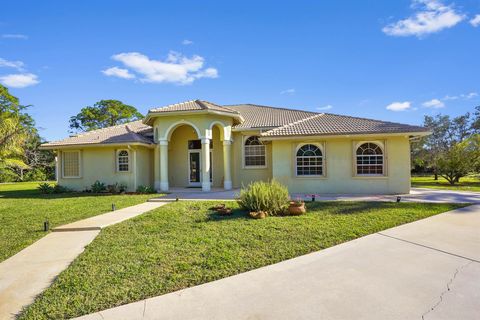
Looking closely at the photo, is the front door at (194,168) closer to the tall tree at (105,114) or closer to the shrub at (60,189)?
the shrub at (60,189)

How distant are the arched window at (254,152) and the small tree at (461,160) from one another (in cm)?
2125

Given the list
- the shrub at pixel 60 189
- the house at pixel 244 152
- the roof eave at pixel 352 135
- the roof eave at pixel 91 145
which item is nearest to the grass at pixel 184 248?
the roof eave at pixel 352 135

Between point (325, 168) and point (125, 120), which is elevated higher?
point (125, 120)

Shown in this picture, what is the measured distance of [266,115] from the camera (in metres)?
20.4

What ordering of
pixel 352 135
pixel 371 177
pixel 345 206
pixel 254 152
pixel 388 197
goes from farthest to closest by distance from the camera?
pixel 254 152 → pixel 371 177 → pixel 352 135 → pixel 388 197 → pixel 345 206

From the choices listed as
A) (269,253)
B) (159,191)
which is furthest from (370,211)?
(159,191)

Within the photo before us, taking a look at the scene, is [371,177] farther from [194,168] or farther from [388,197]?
[194,168]

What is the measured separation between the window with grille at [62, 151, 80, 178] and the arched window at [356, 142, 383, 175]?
17.3 m

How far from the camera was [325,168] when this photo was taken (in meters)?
14.3

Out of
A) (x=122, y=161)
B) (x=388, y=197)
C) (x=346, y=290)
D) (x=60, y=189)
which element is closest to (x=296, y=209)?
(x=346, y=290)

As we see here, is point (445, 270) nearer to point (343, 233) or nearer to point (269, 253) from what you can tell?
point (343, 233)

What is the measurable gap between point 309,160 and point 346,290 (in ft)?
36.4

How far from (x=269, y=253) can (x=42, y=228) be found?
6725 millimetres

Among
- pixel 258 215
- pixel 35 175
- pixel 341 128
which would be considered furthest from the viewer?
pixel 35 175
